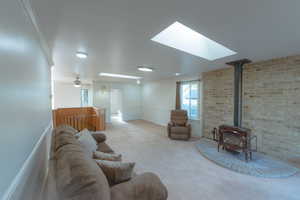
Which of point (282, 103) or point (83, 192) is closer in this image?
point (83, 192)

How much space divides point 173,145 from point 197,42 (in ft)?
9.57

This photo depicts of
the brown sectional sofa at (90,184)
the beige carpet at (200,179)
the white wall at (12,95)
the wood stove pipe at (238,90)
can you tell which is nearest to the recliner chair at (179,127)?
the beige carpet at (200,179)

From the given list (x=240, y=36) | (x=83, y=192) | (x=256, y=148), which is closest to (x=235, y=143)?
(x=256, y=148)

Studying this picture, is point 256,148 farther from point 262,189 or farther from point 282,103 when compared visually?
point 262,189

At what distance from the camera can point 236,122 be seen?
3.56 meters

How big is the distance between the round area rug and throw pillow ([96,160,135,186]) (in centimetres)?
236

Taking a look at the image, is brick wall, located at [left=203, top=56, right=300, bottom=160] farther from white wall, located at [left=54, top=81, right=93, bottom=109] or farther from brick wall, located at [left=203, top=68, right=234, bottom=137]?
white wall, located at [left=54, top=81, right=93, bottom=109]

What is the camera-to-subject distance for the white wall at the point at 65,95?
8023 millimetres

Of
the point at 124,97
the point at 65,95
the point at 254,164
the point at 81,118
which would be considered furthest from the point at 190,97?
the point at 65,95

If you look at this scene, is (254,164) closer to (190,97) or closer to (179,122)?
(179,122)

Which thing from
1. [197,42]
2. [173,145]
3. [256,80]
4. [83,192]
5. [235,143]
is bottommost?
[173,145]

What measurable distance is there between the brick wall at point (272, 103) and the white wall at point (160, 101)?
1673 millimetres

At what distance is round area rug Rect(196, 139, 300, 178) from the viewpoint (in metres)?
2.54

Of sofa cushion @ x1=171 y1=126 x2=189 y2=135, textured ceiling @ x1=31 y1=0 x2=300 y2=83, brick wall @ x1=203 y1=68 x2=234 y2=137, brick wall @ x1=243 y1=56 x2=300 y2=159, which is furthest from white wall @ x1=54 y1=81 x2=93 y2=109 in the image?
brick wall @ x1=243 y1=56 x2=300 y2=159
